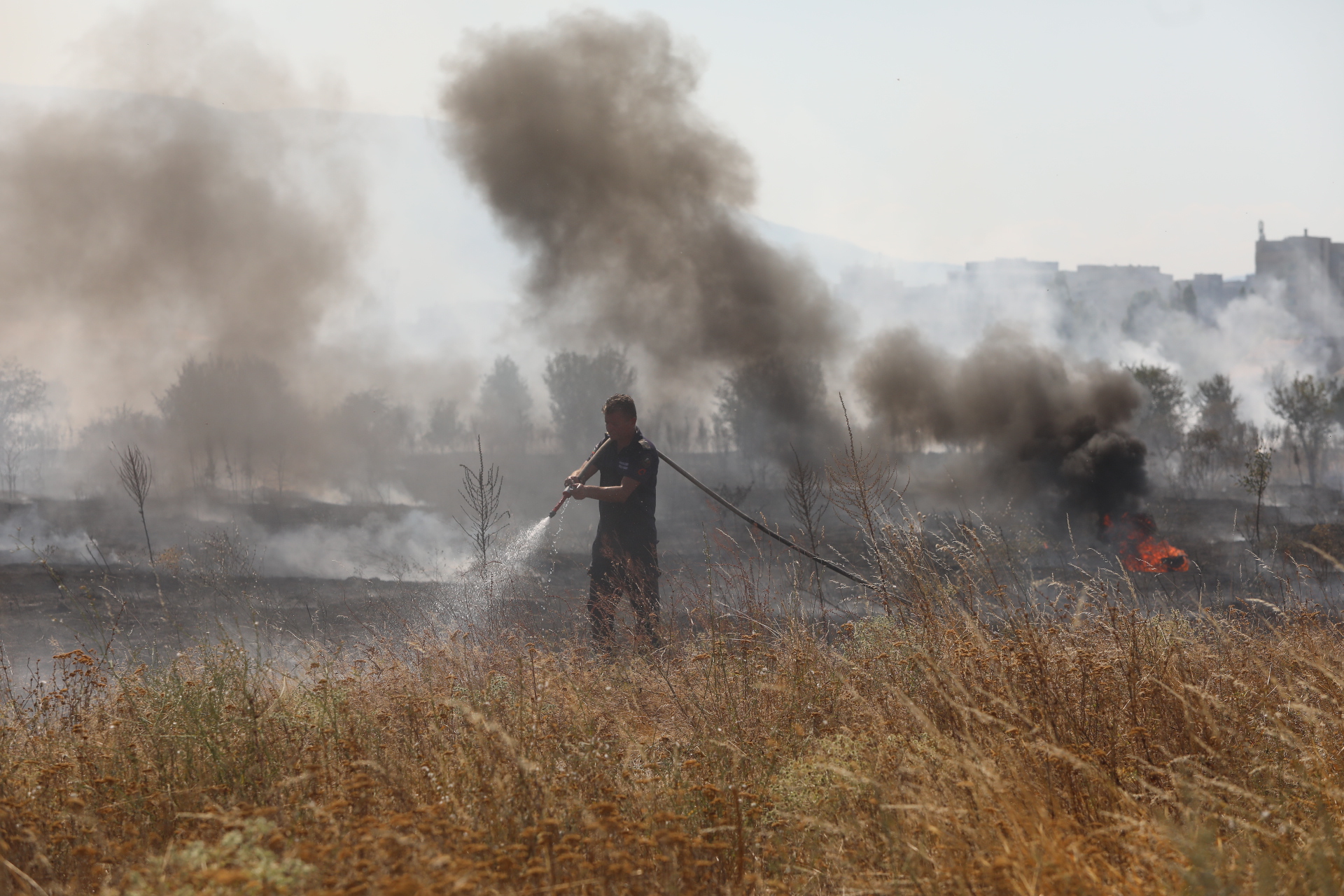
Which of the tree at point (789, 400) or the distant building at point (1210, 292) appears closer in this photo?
the tree at point (789, 400)

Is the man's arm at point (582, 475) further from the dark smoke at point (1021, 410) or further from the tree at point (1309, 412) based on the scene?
the tree at point (1309, 412)

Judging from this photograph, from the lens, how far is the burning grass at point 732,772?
219 centimetres

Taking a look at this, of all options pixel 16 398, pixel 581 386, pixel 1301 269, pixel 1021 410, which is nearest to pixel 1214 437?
pixel 1021 410

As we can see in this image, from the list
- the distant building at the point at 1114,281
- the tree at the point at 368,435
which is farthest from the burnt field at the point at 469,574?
the distant building at the point at 1114,281

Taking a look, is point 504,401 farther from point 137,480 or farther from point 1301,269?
point 1301,269

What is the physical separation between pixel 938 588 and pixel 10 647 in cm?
1081

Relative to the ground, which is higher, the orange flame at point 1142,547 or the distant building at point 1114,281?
the distant building at point 1114,281

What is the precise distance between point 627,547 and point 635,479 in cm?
44

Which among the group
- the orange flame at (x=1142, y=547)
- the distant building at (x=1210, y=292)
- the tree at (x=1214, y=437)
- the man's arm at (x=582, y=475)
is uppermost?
the distant building at (x=1210, y=292)

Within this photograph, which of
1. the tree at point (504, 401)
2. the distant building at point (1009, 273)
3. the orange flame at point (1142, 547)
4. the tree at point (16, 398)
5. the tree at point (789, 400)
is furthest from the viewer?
the distant building at point (1009, 273)

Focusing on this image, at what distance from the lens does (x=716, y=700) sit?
12.5ft

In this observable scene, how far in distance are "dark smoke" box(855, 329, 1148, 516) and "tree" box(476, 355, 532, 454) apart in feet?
83.2

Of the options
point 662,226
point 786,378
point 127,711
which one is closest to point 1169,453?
point 786,378

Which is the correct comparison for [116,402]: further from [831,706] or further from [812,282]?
[831,706]
